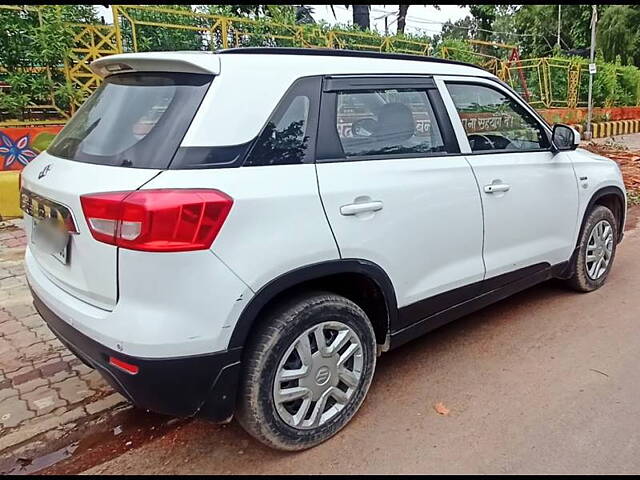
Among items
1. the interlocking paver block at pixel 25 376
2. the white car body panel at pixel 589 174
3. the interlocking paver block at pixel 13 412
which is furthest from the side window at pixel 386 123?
the interlocking paver block at pixel 25 376

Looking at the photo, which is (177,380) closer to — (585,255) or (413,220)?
(413,220)

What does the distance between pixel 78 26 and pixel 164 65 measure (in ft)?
19.6

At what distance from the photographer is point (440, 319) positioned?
3.00m

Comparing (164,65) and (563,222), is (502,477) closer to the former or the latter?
(563,222)

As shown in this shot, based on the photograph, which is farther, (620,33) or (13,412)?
(620,33)

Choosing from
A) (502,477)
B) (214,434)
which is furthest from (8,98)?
(502,477)

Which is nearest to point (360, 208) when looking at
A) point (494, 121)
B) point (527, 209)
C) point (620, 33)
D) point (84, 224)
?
point (84, 224)

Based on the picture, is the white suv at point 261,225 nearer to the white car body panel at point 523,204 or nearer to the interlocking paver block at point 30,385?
the white car body panel at point 523,204

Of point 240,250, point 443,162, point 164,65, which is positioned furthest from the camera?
point 443,162

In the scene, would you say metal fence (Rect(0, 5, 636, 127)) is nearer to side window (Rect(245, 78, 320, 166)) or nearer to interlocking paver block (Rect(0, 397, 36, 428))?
interlocking paver block (Rect(0, 397, 36, 428))

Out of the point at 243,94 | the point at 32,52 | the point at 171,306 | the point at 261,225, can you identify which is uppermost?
the point at 32,52

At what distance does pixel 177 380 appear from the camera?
2016mm

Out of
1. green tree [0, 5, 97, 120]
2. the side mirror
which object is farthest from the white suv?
green tree [0, 5, 97, 120]

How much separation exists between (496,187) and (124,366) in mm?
2288
